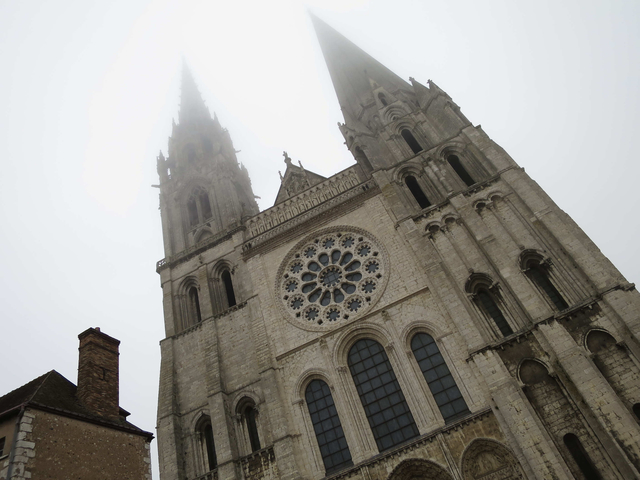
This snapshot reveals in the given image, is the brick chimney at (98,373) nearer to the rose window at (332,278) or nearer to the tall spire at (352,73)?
the rose window at (332,278)

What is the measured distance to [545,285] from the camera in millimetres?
13328

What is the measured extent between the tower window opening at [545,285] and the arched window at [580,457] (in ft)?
11.1

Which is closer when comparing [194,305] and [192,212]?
[194,305]

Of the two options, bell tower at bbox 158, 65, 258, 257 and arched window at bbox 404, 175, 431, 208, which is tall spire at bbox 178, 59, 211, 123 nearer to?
bell tower at bbox 158, 65, 258, 257

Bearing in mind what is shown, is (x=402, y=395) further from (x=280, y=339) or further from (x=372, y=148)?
(x=372, y=148)

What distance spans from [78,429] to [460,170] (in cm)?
1413

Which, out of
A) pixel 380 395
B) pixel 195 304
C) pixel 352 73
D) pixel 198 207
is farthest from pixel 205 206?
pixel 380 395

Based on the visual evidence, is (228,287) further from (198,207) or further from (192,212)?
(192,212)

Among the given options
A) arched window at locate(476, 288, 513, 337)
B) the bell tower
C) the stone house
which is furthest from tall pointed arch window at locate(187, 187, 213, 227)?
Answer: arched window at locate(476, 288, 513, 337)

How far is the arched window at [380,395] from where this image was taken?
12.9 m

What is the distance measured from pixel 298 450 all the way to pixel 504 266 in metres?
7.81

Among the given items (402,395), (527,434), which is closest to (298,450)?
(402,395)

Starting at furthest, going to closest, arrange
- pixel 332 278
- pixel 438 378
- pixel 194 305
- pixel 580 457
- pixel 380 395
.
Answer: pixel 194 305
pixel 332 278
pixel 380 395
pixel 438 378
pixel 580 457

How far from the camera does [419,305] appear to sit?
568 inches
